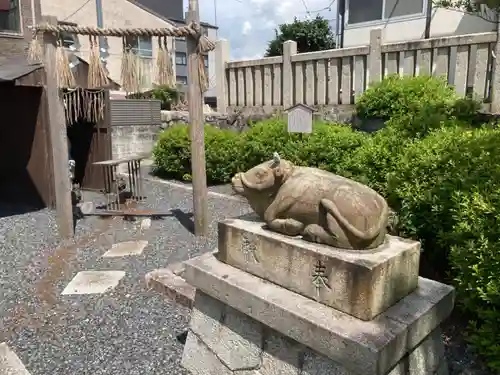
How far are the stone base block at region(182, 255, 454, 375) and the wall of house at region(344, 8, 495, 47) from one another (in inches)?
353

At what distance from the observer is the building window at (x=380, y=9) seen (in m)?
11.2

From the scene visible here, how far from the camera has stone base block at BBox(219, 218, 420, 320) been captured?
2031 mm

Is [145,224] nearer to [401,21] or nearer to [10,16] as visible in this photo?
[401,21]

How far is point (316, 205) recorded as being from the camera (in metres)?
2.32

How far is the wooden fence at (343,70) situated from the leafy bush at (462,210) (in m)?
2.25

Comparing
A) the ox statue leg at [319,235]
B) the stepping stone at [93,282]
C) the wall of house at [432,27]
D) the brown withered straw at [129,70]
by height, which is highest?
the wall of house at [432,27]

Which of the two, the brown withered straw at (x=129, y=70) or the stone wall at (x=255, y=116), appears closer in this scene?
the brown withered straw at (x=129, y=70)

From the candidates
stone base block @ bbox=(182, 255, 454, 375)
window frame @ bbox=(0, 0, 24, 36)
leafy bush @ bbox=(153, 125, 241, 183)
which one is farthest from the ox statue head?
window frame @ bbox=(0, 0, 24, 36)

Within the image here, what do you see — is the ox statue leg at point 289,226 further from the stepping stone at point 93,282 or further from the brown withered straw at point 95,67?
the brown withered straw at point 95,67

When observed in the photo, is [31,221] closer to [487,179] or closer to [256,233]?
A: [256,233]

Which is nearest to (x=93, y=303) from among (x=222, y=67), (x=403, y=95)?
(x=403, y=95)

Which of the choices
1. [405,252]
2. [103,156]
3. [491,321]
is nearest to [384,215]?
[405,252]

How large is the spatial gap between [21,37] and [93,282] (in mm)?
11732

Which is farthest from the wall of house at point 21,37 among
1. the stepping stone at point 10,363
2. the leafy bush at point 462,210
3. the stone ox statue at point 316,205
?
the leafy bush at point 462,210
